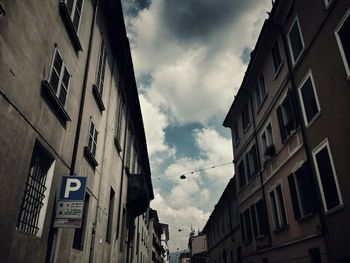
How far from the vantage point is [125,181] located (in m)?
17.1

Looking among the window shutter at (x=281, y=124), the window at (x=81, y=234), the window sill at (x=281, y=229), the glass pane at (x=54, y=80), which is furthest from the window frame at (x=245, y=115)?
the glass pane at (x=54, y=80)

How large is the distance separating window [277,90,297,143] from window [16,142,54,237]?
32.0 ft

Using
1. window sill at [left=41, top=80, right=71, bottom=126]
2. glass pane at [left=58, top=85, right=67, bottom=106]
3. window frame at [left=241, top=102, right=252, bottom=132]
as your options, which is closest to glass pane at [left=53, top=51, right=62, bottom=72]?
glass pane at [left=58, top=85, right=67, bottom=106]

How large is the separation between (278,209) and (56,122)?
1147cm

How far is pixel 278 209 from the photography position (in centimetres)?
1477

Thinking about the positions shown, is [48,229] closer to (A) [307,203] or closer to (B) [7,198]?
(B) [7,198]

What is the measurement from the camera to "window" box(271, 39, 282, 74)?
14.7 meters

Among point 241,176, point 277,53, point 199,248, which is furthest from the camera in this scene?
point 199,248

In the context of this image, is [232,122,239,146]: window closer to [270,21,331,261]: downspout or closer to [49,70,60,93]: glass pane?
[270,21,331,261]: downspout

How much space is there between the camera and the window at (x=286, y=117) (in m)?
13.0

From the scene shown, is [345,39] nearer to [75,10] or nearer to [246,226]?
[75,10]

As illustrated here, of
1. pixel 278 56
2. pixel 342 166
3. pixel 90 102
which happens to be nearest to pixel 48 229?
pixel 90 102

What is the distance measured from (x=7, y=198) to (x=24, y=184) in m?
0.60

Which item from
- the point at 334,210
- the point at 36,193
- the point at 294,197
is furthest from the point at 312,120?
the point at 36,193
